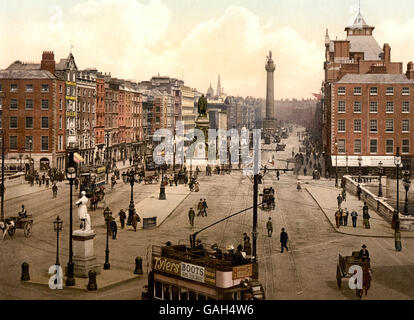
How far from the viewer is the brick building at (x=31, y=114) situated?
77062 millimetres

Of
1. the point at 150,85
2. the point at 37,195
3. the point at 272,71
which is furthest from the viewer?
the point at 272,71

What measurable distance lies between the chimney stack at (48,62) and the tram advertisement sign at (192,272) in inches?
2491

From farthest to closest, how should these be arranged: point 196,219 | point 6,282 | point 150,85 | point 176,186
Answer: point 150,85 → point 176,186 → point 196,219 → point 6,282

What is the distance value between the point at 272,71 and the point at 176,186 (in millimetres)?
134193

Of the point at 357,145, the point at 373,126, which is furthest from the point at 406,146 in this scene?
the point at 357,145

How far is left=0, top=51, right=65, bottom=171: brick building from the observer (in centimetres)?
7706

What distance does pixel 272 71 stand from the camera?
195m

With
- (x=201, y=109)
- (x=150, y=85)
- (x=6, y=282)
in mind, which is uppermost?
(x=150, y=85)

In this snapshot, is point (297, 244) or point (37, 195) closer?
point (297, 244)

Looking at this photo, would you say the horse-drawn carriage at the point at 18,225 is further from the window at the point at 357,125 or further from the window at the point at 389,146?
the window at the point at 389,146

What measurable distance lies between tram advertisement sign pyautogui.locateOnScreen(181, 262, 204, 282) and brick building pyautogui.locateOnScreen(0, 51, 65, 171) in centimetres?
5993

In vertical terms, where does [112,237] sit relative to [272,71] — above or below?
below
